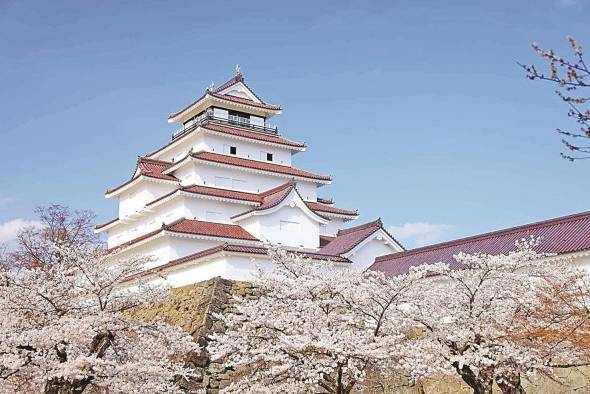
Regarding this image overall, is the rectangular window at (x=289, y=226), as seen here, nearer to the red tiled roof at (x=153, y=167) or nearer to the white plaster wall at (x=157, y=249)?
the white plaster wall at (x=157, y=249)

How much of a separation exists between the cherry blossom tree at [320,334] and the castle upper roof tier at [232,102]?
16778 millimetres

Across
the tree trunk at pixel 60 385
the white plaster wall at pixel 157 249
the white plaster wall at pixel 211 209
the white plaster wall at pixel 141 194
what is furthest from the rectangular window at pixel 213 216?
the tree trunk at pixel 60 385

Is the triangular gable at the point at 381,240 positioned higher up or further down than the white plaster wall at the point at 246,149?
further down

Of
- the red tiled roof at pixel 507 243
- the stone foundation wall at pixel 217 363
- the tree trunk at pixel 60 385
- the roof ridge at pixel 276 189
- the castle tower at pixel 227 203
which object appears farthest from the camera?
the roof ridge at pixel 276 189

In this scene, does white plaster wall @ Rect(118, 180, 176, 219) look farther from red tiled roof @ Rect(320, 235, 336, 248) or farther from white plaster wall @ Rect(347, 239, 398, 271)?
white plaster wall @ Rect(347, 239, 398, 271)

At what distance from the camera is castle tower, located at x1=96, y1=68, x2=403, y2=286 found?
2259 centimetres

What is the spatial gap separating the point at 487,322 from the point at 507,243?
5.78 metres

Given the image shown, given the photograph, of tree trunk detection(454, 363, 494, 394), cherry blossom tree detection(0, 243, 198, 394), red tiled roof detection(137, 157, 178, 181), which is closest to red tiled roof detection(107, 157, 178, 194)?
red tiled roof detection(137, 157, 178, 181)

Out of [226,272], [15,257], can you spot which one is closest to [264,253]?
[226,272]

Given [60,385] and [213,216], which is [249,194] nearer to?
[213,216]

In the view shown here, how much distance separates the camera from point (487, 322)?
12.2 m

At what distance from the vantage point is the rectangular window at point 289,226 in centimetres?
2451

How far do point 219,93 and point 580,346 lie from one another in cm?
2230

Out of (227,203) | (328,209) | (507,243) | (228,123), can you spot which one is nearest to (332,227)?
(328,209)
